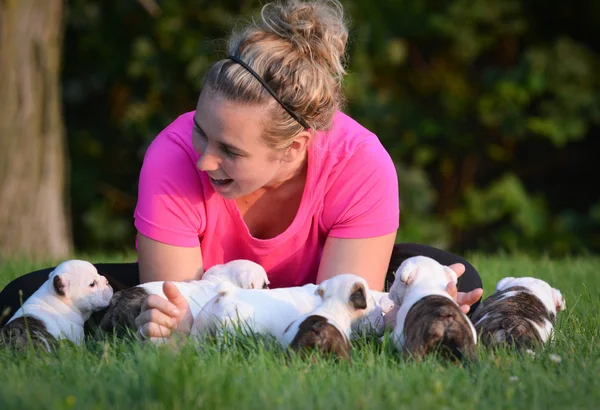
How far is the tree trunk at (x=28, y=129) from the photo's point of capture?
9281 millimetres

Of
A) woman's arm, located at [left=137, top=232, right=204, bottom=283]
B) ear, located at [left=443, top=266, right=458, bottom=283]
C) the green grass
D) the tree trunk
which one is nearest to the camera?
the green grass

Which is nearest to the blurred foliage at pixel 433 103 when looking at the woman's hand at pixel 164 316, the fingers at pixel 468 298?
the fingers at pixel 468 298

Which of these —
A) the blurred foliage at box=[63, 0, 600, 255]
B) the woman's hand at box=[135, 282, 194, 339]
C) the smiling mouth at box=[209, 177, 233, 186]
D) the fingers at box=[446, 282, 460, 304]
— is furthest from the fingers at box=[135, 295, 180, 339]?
the blurred foliage at box=[63, 0, 600, 255]

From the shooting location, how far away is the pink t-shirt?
468 centimetres

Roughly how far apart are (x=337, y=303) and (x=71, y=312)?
1.41 meters

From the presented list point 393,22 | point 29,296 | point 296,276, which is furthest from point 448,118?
point 29,296

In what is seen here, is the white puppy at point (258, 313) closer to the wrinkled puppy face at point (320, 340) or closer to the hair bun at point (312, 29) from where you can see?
the wrinkled puppy face at point (320, 340)

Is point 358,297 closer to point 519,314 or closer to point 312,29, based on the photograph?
point 519,314

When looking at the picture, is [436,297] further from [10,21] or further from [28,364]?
[10,21]

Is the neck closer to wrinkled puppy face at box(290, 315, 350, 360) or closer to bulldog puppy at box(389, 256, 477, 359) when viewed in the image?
bulldog puppy at box(389, 256, 477, 359)

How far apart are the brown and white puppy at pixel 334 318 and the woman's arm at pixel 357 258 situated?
2.05 feet

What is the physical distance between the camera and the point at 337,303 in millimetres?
3836

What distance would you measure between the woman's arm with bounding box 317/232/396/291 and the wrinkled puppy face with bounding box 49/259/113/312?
1.16m

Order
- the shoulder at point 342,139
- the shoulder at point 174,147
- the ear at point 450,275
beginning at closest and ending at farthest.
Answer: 1. the ear at point 450,275
2. the shoulder at point 174,147
3. the shoulder at point 342,139
